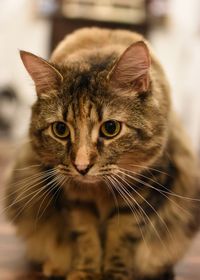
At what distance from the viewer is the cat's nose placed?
1.16 m

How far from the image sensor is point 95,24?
3879 millimetres

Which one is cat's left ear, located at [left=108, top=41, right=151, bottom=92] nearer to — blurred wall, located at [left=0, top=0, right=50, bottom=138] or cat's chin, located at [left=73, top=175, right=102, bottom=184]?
→ cat's chin, located at [left=73, top=175, right=102, bottom=184]

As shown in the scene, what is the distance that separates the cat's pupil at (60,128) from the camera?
1.24 m

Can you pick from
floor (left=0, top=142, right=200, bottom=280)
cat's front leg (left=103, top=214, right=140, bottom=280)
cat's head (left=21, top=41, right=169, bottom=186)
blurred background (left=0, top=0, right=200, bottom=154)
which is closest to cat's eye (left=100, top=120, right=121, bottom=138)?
cat's head (left=21, top=41, right=169, bottom=186)

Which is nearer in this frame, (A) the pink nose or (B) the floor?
(A) the pink nose

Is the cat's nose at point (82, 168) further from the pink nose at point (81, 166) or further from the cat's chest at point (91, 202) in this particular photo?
the cat's chest at point (91, 202)

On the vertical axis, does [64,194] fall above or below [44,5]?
below

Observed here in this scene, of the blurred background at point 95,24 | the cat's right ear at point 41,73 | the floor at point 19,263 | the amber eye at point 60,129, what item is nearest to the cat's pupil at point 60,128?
the amber eye at point 60,129

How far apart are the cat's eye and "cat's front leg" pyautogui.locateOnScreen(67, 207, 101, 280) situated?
27cm

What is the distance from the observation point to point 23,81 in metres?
4.28

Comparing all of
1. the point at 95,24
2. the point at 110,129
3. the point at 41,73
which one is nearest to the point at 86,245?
the point at 110,129

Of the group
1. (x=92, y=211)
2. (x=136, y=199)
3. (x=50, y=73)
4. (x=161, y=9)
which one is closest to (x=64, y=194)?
(x=92, y=211)

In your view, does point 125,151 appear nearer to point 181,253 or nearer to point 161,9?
point 181,253

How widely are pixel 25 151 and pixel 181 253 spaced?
0.56 metres
